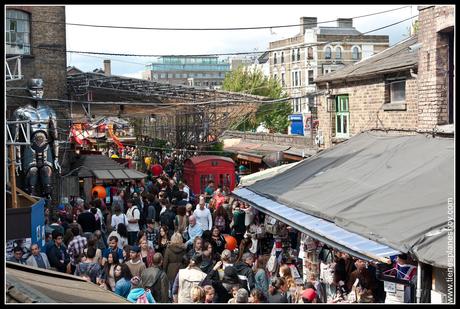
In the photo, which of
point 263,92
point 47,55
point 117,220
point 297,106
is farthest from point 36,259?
point 297,106

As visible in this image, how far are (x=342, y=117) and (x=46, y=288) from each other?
1428 cm

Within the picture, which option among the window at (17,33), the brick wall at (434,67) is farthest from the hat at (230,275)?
the window at (17,33)

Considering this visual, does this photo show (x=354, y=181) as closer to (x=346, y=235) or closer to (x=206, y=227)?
(x=346, y=235)

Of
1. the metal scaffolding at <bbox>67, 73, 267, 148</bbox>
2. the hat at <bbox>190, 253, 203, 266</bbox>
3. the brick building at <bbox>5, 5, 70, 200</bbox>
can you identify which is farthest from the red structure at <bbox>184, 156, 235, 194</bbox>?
the hat at <bbox>190, 253, 203, 266</bbox>

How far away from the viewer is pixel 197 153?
32625 mm

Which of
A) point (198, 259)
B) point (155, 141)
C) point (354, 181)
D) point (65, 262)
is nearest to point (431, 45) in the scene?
point (354, 181)

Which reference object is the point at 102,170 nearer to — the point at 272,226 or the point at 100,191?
the point at 100,191

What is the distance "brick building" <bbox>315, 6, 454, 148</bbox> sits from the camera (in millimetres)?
13695

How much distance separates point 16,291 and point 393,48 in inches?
650

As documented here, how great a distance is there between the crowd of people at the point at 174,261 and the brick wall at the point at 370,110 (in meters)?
4.02

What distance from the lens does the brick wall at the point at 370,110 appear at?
16.0 m

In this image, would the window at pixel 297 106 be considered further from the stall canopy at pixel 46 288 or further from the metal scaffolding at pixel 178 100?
the stall canopy at pixel 46 288

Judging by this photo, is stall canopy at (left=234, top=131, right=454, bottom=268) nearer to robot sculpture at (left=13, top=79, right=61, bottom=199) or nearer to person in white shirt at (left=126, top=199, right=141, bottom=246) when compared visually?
person in white shirt at (left=126, top=199, right=141, bottom=246)

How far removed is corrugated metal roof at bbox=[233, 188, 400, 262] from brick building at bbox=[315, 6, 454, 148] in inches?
138
